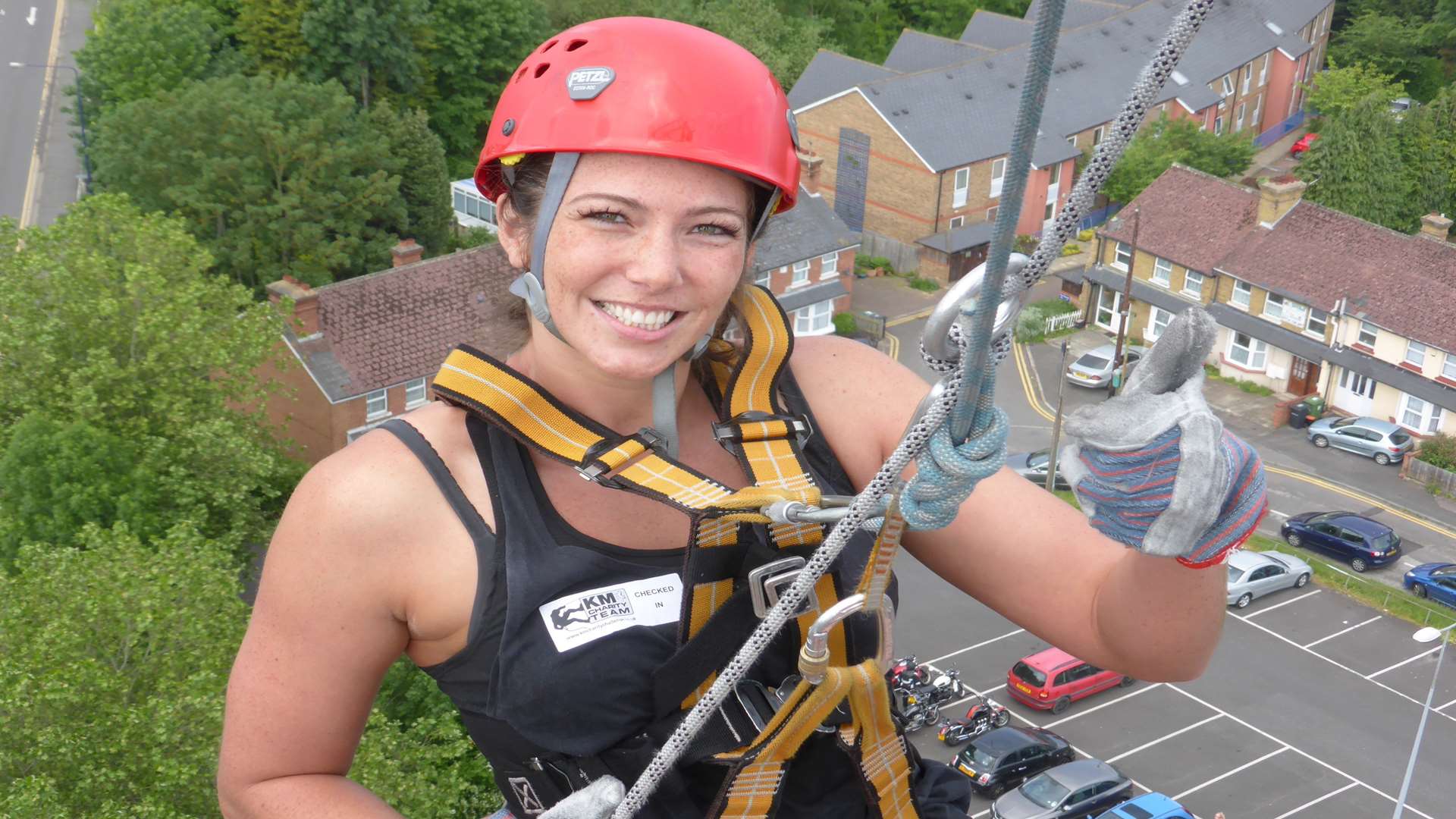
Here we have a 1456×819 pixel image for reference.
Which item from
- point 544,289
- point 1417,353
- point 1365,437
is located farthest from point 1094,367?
point 544,289

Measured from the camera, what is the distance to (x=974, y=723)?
83.5 ft

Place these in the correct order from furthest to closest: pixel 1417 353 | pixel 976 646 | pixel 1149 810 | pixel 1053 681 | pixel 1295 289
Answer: pixel 1295 289 → pixel 1417 353 → pixel 976 646 → pixel 1053 681 → pixel 1149 810

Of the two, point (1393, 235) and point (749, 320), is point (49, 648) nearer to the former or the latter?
point (749, 320)

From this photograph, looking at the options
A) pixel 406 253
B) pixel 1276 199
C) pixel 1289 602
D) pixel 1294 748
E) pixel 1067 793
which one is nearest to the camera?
pixel 1067 793

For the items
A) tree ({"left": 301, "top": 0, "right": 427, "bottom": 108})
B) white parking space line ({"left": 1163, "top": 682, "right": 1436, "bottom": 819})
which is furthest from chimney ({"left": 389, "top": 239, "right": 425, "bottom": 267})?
white parking space line ({"left": 1163, "top": 682, "right": 1436, "bottom": 819})

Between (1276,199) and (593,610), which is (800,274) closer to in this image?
(1276,199)

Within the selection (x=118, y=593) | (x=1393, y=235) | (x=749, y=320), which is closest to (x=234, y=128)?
(x=118, y=593)

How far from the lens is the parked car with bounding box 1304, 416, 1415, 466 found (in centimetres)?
3644

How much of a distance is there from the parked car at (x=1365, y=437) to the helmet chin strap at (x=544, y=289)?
3603 centimetres

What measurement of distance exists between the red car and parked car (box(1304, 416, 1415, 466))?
1362cm

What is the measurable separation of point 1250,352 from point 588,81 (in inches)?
1544

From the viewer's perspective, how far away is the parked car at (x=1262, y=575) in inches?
1191

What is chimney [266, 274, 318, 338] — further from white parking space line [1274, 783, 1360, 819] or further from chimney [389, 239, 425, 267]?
white parking space line [1274, 783, 1360, 819]

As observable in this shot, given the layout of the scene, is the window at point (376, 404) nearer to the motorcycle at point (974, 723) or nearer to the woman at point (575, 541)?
the motorcycle at point (974, 723)
